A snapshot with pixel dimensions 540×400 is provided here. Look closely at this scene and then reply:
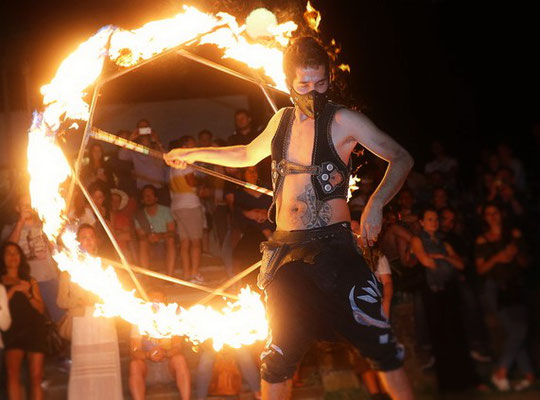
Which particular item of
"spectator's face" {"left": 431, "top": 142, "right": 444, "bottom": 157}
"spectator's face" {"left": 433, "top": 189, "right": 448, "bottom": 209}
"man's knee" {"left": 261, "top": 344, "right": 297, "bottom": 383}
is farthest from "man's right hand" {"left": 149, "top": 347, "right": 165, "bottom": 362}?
"spectator's face" {"left": 431, "top": 142, "right": 444, "bottom": 157}

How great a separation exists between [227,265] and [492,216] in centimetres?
265

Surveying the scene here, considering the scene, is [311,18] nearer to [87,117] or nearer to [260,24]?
[260,24]

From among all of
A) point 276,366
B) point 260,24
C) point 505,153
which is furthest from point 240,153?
point 505,153

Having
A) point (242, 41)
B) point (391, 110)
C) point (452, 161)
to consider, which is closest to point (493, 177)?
point (452, 161)

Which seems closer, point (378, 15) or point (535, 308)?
point (535, 308)

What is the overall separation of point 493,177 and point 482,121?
3.38 meters

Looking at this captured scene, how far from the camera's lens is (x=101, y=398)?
7.94m

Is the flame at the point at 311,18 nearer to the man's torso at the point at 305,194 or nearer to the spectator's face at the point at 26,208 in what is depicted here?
the man's torso at the point at 305,194

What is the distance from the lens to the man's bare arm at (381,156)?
4371 mm

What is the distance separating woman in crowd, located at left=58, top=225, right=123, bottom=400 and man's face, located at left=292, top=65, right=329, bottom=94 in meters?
3.72

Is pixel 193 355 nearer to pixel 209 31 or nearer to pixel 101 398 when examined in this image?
pixel 101 398

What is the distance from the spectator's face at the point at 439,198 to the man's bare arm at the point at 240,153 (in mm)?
4380

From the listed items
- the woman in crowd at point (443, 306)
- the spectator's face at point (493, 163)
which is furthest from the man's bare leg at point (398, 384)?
the spectator's face at point (493, 163)

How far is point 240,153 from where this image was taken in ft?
17.0
